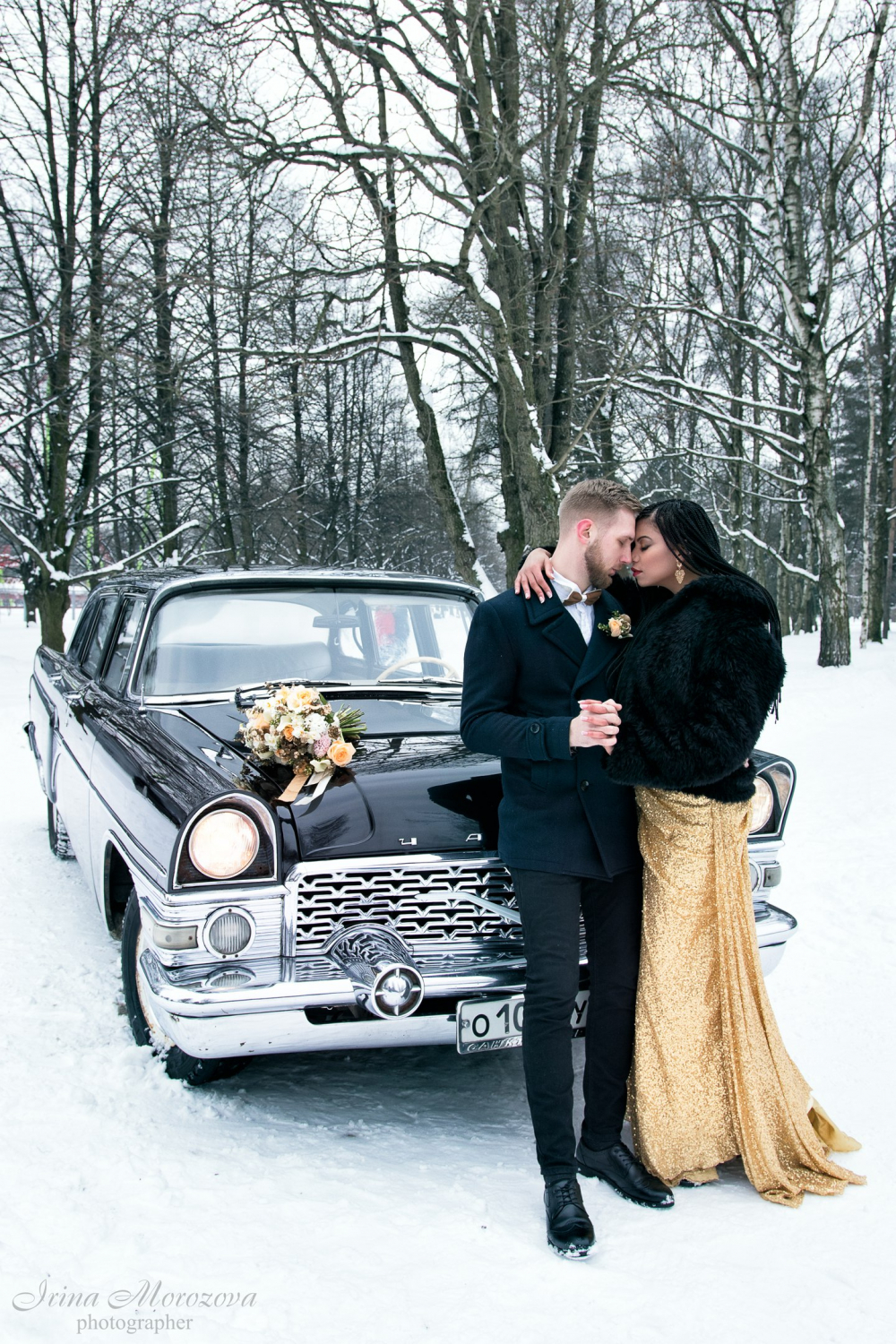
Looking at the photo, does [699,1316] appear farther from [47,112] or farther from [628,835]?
[47,112]

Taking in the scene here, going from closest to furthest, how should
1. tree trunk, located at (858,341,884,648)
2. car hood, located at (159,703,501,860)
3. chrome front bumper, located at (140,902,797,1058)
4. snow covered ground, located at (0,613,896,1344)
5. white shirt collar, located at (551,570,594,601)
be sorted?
1. snow covered ground, located at (0,613,896,1344)
2. chrome front bumper, located at (140,902,797,1058)
3. white shirt collar, located at (551,570,594,601)
4. car hood, located at (159,703,501,860)
5. tree trunk, located at (858,341,884,648)

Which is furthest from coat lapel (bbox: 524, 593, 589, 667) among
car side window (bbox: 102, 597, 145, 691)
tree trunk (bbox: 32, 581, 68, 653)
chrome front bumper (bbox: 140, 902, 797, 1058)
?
tree trunk (bbox: 32, 581, 68, 653)

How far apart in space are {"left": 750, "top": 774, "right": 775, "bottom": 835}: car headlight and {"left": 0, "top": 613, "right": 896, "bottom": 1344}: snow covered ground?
0.91 meters

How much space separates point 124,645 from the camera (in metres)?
4.88

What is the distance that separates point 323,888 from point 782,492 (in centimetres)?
2677

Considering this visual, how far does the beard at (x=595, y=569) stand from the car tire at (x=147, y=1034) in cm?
181

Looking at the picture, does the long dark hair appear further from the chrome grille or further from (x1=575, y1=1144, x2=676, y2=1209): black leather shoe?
(x1=575, y1=1144, x2=676, y2=1209): black leather shoe

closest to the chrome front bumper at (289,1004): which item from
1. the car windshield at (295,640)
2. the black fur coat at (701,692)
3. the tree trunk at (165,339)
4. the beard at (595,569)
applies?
the black fur coat at (701,692)

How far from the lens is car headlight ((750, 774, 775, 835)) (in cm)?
359

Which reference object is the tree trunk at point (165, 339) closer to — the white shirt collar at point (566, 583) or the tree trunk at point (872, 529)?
the white shirt collar at point (566, 583)

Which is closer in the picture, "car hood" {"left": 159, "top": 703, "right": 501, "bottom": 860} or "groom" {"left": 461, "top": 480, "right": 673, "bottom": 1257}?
"groom" {"left": 461, "top": 480, "right": 673, "bottom": 1257}

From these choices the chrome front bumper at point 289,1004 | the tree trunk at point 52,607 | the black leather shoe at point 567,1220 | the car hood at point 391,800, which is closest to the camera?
the black leather shoe at point 567,1220

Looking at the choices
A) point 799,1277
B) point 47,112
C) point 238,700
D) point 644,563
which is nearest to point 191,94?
point 47,112

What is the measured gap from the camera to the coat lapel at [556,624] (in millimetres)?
2900
